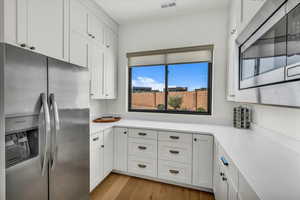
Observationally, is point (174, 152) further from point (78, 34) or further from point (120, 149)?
point (78, 34)

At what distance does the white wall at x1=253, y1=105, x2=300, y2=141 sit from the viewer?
1088 millimetres

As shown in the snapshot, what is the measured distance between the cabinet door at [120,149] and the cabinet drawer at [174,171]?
0.58 meters

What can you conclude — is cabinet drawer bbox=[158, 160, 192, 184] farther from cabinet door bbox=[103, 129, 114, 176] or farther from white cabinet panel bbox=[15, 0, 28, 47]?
white cabinet panel bbox=[15, 0, 28, 47]

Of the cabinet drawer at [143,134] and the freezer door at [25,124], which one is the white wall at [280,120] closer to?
the cabinet drawer at [143,134]

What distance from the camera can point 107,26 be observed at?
241 centimetres

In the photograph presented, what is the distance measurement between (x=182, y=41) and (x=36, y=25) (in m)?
2.03

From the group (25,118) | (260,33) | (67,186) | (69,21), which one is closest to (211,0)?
(260,33)

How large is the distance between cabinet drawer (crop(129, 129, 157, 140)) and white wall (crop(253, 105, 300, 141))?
133cm

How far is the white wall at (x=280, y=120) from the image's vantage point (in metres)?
1.09

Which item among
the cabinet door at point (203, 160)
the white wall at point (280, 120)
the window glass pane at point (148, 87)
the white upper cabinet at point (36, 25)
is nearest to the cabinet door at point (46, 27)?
the white upper cabinet at point (36, 25)

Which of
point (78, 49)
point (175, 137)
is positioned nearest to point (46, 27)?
point (78, 49)

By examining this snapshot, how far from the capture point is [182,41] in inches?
94.7

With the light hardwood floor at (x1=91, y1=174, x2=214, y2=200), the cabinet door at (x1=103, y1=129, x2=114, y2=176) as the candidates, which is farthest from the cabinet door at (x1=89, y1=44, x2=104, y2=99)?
the light hardwood floor at (x1=91, y1=174, x2=214, y2=200)

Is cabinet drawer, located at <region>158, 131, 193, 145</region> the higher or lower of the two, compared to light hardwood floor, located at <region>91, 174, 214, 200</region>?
higher
